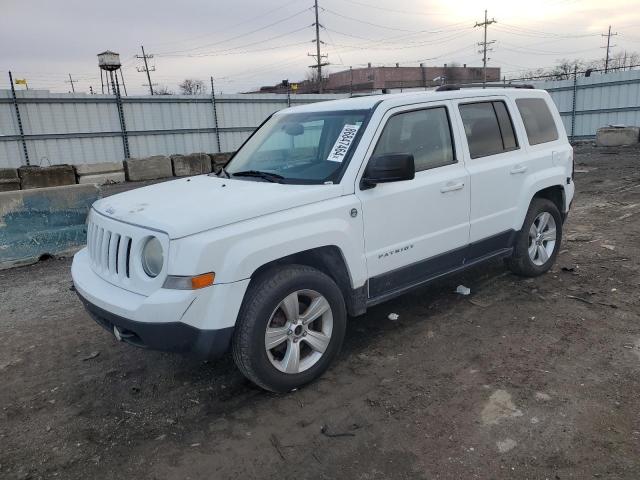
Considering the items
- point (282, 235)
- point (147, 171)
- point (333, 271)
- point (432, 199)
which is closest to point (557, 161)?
point (432, 199)

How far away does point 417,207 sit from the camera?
13.0 ft

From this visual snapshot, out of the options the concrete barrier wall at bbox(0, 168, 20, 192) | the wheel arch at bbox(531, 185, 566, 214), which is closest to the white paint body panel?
the wheel arch at bbox(531, 185, 566, 214)

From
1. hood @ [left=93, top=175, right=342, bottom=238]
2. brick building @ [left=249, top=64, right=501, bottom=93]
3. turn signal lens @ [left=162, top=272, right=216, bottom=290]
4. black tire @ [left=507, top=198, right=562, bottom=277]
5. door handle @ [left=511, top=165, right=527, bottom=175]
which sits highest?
brick building @ [left=249, top=64, right=501, bottom=93]

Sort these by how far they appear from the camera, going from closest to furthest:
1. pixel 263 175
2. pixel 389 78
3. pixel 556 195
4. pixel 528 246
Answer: pixel 263 175 < pixel 528 246 < pixel 556 195 < pixel 389 78

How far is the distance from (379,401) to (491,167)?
7.83 ft

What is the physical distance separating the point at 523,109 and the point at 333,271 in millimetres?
2863

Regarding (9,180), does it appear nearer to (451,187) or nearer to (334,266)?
(334,266)

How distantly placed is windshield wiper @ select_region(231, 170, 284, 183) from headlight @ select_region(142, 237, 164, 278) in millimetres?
1074

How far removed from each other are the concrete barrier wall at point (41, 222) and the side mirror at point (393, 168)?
509 cm

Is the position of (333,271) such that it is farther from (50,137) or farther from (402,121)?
(50,137)

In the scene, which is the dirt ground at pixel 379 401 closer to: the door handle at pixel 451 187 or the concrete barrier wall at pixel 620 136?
the door handle at pixel 451 187

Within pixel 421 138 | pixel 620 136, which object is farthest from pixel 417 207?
pixel 620 136

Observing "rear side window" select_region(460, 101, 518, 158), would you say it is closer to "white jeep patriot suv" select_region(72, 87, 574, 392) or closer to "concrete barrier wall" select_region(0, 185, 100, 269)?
"white jeep patriot suv" select_region(72, 87, 574, 392)

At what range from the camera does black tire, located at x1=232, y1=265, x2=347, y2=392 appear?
3.12 metres
